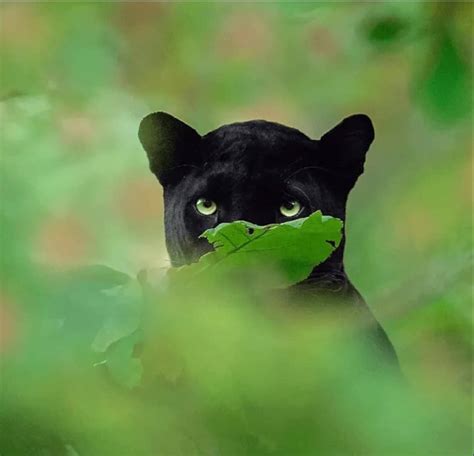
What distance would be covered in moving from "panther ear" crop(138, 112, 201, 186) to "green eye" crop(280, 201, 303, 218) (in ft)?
0.28

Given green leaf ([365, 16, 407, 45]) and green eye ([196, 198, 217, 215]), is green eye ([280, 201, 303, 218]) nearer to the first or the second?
green eye ([196, 198, 217, 215])

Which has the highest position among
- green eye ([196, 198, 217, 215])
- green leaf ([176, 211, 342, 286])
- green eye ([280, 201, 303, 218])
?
green eye ([196, 198, 217, 215])

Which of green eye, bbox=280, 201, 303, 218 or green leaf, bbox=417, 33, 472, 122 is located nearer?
green leaf, bbox=417, 33, 472, 122

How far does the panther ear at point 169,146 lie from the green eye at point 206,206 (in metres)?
0.03

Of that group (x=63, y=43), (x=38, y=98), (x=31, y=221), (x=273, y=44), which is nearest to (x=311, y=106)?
(x=273, y=44)

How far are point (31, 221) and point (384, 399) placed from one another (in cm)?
13

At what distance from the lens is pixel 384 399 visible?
5.9 inches

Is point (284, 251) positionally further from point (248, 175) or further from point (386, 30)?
point (248, 175)

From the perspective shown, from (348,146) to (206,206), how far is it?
6.4 inches

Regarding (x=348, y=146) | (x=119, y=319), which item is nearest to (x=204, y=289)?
(x=119, y=319)

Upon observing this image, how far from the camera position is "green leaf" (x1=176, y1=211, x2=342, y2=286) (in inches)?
7.0

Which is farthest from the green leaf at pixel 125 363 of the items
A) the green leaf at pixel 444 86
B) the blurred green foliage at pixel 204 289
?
the green leaf at pixel 444 86

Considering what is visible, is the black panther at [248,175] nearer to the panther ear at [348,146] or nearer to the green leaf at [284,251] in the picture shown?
the panther ear at [348,146]

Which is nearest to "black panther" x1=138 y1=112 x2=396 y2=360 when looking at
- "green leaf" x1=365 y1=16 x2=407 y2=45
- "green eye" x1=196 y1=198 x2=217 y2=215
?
"green eye" x1=196 y1=198 x2=217 y2=215
